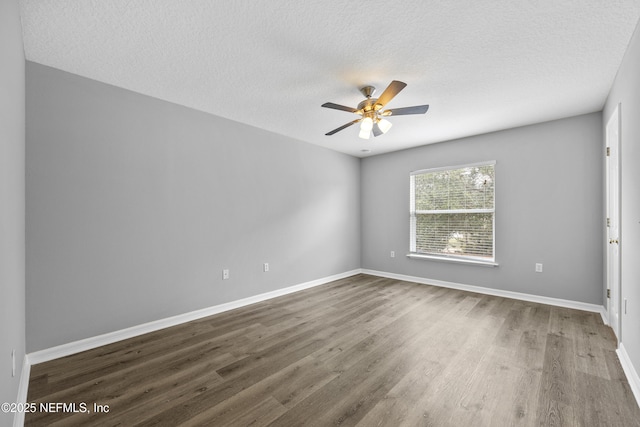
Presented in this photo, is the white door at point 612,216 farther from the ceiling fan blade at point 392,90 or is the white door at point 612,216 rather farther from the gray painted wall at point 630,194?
the ceiling fan blade at point 392,90

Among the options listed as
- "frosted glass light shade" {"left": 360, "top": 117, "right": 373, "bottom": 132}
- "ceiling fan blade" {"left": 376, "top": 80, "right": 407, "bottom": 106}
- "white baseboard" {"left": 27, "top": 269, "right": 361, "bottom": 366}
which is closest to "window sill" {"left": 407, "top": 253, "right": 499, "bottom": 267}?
"white baseboard" {"left": 27, "top": 269, "right": 361, "bottom": 366}

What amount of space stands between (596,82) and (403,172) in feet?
9.18

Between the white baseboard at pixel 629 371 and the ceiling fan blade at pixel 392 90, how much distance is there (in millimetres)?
2563

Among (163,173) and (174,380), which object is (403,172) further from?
(174,380)

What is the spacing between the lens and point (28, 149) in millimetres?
2246

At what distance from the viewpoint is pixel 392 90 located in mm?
2287

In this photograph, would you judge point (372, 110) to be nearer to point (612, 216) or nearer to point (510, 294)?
point (612, 216)

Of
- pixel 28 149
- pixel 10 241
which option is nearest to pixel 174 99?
pixel 28 149

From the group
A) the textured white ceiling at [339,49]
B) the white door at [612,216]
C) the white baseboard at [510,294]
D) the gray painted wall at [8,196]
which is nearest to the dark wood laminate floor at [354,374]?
the white baseboard at [510,294]

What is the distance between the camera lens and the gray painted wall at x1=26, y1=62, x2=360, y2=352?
234 centimetres

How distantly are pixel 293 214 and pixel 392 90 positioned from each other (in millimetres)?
2610

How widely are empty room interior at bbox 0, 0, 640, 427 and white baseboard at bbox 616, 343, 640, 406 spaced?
0.08 feet

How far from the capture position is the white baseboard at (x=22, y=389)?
1.54m

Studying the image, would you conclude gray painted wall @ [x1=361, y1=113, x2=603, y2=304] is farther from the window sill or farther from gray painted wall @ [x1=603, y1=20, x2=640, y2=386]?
gray painted wall @ [x1=603, y1=20, x2=640, y2=386]
